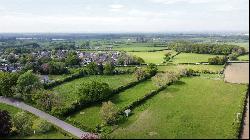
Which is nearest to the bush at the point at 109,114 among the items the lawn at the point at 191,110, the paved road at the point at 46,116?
the lawn at the point at 191,110

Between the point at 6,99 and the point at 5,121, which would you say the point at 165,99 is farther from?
the point at 5,121

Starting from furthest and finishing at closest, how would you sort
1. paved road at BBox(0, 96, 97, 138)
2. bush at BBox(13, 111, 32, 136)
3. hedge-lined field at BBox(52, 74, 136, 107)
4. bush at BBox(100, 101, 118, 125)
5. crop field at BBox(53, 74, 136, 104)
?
crop field at BBox(53, 74, 136, 104)
hedge-lined field at BBox(52, 74, 136, 107)
bush at BBox(100, 101, 118, 125)
paved road at BBox(0, 96, 97, 138)
bush at BBox(13, 111, 32, 136)

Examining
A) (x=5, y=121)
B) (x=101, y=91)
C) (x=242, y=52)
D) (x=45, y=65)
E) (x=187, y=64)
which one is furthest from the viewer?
(x=242, y=52)

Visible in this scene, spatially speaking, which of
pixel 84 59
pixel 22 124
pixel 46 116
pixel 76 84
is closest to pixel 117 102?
pixel 46 116

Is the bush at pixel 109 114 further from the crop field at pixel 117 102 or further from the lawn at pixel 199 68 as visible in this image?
the lawn at pixel 199 68

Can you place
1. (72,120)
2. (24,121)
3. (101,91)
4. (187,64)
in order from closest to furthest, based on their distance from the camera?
(24,121)
(72,120)
(101,91)
(187,64)

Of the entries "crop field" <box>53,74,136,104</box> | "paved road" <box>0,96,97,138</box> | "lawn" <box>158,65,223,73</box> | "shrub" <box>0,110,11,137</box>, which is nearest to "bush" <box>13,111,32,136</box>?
Result: "shrub" <box>0,110,11,137</box>

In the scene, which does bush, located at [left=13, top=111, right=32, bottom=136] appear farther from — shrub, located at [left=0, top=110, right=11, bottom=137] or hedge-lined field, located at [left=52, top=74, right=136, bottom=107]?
hedge-lined field, located at [left=52, top=74, right=136, bottom=107]

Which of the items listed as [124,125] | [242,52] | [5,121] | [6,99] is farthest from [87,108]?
[242,52]
